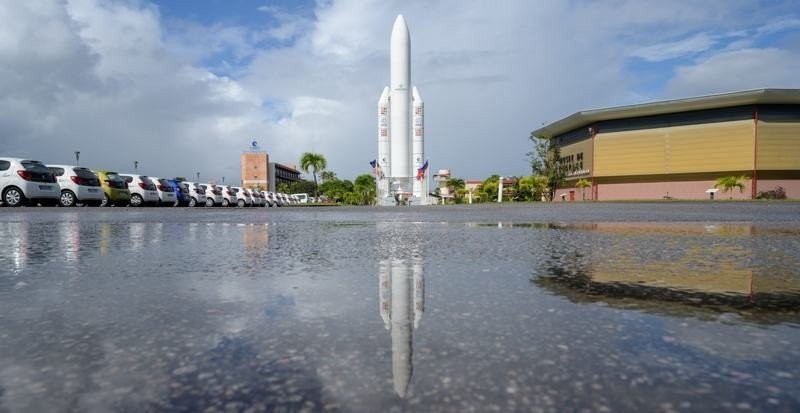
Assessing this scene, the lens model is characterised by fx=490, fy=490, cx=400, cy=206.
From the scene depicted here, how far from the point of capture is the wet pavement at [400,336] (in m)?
1.43

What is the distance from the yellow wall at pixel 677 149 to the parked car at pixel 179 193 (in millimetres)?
50578

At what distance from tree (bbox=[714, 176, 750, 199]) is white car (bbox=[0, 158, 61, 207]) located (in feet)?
185

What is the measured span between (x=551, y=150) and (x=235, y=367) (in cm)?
6575

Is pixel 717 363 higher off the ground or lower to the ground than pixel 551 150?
lower

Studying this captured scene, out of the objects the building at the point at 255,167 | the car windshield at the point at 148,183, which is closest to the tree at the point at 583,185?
the car windshield at the point at 148,183

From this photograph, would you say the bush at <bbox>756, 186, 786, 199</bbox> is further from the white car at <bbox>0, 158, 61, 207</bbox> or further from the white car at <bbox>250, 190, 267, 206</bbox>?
the white car at <bbox>0, 158, 61, 207</bbox>

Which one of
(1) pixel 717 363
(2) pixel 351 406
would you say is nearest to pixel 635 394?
(1) pixel 717 363

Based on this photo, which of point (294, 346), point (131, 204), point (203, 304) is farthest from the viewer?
point (131, 204)

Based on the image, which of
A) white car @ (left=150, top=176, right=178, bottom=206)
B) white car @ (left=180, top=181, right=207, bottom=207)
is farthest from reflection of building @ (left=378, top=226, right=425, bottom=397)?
white car @ (left=180, top=181, right=207, bottom=207)

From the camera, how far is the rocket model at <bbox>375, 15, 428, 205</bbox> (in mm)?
71375

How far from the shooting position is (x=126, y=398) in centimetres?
144

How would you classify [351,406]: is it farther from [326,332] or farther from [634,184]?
[634,184]

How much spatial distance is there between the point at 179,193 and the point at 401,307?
29.5 metres

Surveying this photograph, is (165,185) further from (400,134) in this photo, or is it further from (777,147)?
(777,147)
